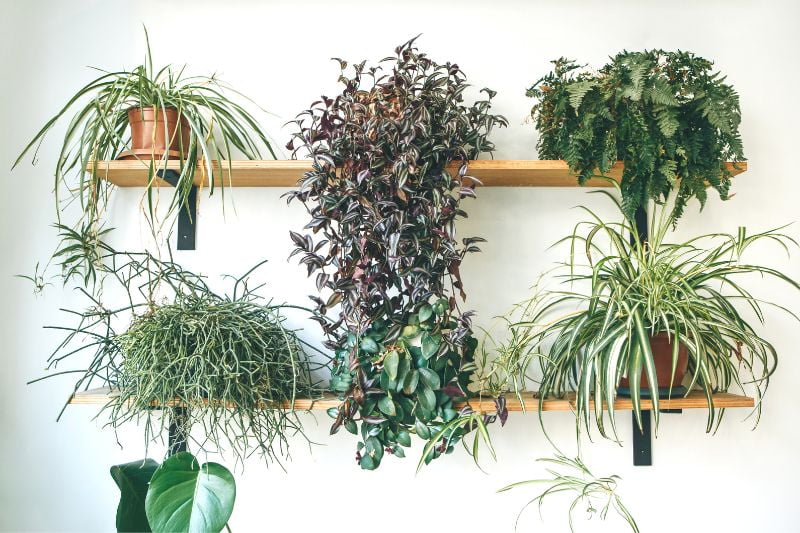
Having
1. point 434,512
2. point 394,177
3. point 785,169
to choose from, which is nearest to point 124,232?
point 394,177

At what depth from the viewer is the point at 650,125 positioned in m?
1.49

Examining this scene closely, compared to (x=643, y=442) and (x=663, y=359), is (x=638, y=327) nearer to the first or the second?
(x=663, y=359)

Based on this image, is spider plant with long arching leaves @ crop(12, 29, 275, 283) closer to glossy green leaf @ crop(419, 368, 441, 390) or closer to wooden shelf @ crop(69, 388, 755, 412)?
wooden shelf @ crop(69, 388, 755, 412)

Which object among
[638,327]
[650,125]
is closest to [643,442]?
[638,327]

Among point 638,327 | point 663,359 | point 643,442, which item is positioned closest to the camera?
point 638,327

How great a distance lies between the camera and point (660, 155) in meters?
1.49

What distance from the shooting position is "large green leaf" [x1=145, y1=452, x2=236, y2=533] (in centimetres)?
135

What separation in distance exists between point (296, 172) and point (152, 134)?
35 centimetres

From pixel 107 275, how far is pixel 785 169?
1.89 meters

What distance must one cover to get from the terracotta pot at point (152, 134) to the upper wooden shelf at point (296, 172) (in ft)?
0.10

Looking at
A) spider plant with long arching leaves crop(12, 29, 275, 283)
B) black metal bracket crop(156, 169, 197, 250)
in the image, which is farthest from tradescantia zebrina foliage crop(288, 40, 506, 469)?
black metal bracket crop(156, 169, 197, 250)

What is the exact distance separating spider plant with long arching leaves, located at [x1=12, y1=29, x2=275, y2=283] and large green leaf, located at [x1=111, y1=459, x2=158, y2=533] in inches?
20.9

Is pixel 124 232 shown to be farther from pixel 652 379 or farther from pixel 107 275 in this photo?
pixel 652 379

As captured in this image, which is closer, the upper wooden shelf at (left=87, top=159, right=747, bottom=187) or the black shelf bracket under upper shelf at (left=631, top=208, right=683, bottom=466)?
the upper wooden shelf at (left=87, top=159, right=747, bottom=187)
